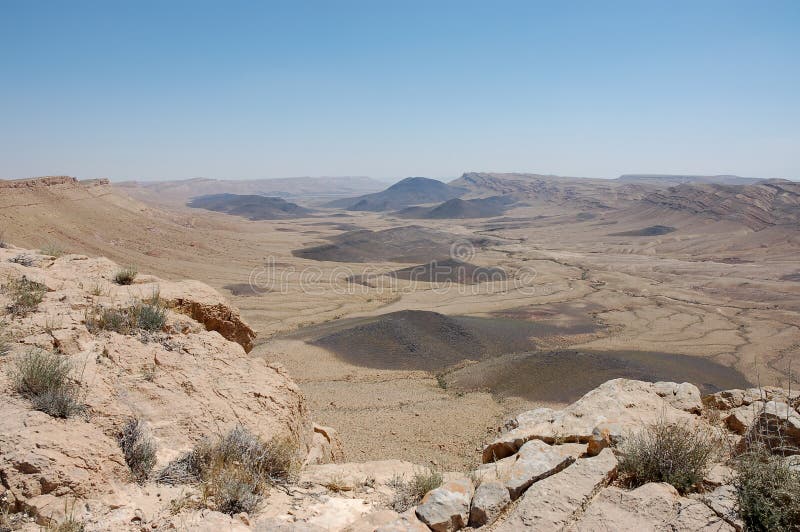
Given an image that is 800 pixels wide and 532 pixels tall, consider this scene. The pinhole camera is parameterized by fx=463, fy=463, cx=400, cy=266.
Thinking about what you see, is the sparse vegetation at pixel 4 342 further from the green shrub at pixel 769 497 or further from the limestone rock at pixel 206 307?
the green shrub at pixel 769 497

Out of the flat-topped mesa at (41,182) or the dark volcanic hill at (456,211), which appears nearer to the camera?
the flat-topped mesa at (41,182)

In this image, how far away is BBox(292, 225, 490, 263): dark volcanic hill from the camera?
49406 millimetres

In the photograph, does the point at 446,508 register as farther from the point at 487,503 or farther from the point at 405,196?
the point at 405,196

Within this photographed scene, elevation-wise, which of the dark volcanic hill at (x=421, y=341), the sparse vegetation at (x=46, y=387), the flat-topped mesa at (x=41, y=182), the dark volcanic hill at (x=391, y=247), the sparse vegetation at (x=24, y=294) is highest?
the flat-topped mesa at (x=41, y=182)

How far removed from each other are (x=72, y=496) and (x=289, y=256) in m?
45.6

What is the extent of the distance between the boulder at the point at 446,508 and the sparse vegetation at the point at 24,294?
15.8ft

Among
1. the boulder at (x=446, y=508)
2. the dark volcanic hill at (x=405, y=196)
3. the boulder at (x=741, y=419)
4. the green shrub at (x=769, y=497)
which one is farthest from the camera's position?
the dark volcanic hill at (x=405, y=196)

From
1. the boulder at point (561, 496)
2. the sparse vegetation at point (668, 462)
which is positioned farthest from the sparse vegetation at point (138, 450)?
the sparse vegetation at point (668, 462)

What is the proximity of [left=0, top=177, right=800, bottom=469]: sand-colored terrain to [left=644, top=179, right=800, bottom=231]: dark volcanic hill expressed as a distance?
214 cm

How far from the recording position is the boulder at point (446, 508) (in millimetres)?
3422

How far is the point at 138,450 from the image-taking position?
146 inches

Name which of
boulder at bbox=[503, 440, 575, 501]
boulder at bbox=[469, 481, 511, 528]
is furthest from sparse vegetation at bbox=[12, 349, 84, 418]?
boulder at bbox=[503, 440, 575, 501]

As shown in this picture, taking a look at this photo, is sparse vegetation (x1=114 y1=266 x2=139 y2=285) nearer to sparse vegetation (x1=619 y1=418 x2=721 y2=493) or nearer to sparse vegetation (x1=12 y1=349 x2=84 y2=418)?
sparse vegetation (x1=12 y1=349 x2=84 y2=418)

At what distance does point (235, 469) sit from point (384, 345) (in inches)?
611
